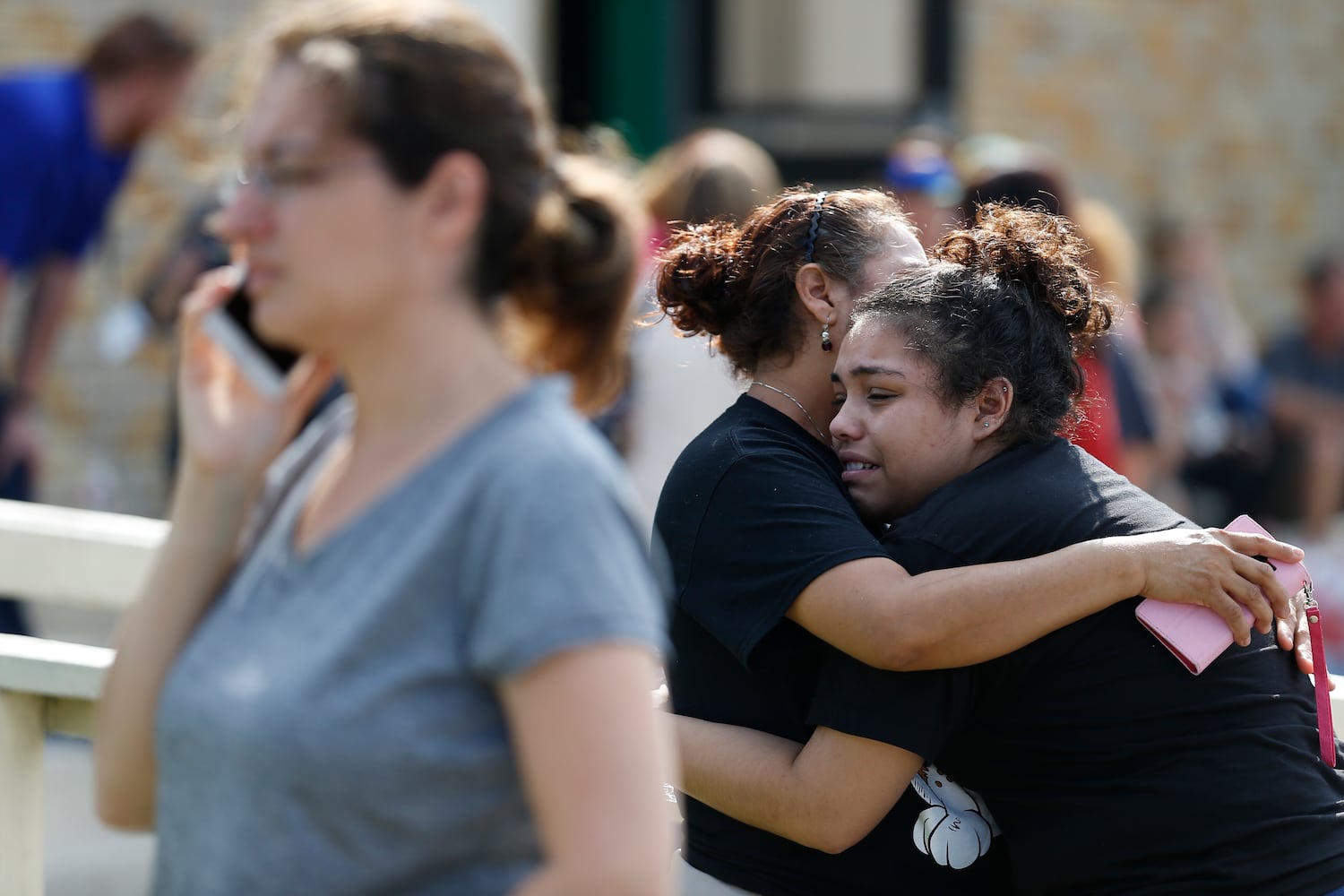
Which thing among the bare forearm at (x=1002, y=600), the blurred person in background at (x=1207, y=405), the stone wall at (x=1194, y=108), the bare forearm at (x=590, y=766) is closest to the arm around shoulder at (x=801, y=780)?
the bare forearm at (x=1002, y=600)

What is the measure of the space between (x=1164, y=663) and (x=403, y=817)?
1020mm

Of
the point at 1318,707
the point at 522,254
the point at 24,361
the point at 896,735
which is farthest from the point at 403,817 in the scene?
the point at 24,361

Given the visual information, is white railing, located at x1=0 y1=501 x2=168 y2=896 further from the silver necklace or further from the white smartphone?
the silver necklace

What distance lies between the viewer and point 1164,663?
1.97 m

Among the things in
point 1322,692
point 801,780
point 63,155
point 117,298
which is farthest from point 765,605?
→ point 117,298

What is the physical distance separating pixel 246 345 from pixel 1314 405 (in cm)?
732

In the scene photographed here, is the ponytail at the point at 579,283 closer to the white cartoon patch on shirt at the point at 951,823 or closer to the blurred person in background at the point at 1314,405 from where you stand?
the white cartoon patch on shirt at the point at 951,823

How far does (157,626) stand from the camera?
1.58m

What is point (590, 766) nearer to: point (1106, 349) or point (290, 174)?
point (290, 174)

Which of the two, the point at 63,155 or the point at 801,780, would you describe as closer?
the point at 801,780

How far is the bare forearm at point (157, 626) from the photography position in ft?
5.15

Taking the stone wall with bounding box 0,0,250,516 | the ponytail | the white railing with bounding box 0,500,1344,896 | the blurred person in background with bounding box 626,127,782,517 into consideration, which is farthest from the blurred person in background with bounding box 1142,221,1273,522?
the white railing with bounding box 0,500,1344,896

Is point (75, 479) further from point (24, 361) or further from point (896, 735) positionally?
point (896, 735)

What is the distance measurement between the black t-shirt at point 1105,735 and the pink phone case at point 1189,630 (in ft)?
0.08
